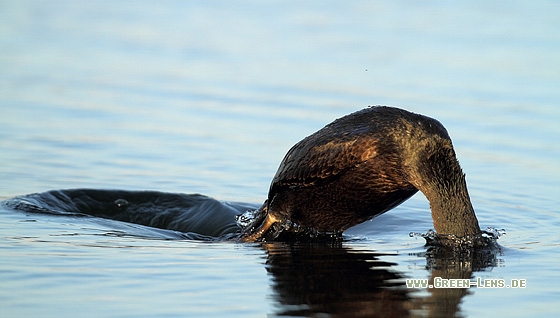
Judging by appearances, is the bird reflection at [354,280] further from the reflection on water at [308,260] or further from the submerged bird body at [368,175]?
the submerged bird body at [368,175]

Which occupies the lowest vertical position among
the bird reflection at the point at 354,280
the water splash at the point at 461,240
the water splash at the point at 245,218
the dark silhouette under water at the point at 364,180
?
the bird reflection at the point at 354,280

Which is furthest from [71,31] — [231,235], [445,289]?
[445,289]

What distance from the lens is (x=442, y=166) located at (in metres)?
7.36

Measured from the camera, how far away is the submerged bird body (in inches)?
288

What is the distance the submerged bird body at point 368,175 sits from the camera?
24.0ft

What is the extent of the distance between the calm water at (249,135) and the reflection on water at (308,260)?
3cm

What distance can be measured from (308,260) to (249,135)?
16.1 ft

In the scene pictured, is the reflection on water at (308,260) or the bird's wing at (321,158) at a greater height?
the bird's wing at (321,158)

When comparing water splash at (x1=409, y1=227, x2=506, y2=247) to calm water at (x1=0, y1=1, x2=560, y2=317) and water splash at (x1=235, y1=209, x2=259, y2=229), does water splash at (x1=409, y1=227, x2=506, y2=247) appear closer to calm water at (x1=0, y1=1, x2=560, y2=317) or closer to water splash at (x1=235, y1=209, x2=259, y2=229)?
calm water at (x1=0, y1=1, x2=560, y2=317)

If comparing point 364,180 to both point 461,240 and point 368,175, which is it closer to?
point 368,175

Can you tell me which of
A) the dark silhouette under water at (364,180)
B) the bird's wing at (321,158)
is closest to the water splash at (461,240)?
the dark silhouette under water at (364,180)

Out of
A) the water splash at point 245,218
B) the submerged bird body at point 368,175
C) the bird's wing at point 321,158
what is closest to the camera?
the submerged bird body at point 368,175

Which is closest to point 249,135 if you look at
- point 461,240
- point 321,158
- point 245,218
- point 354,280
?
point 245,218

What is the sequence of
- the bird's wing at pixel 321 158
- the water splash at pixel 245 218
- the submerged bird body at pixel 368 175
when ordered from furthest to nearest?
the water splash at pixel 245 218 < the bird's wing at pixel 321 158 < the submerged bird body at pixel 368 175
